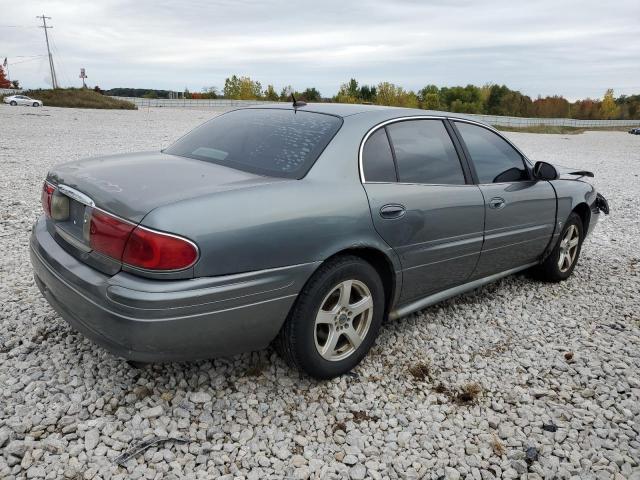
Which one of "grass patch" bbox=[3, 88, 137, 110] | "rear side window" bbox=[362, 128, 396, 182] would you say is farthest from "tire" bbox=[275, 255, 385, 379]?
"grass patch" bbox=[3, 88, 137, 110]

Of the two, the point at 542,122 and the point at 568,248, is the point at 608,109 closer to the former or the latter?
the point at 542,122

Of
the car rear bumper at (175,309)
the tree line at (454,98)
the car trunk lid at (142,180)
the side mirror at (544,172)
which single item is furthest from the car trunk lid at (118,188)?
the tree line at (454,98)

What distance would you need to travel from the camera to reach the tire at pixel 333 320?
248cm

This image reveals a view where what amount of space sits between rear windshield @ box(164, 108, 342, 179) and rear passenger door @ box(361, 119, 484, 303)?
307 mm

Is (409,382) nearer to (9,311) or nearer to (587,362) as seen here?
(587,362)

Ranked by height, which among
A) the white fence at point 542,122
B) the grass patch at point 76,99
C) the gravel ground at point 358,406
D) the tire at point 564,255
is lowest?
the white fence at point 542,122

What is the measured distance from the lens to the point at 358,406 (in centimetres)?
259

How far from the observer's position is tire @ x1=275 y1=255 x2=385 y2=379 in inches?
97.5

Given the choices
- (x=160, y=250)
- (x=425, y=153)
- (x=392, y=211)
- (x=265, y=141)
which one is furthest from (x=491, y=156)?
(x=160, y=250)

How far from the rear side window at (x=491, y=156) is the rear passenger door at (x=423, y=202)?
0.18 meters

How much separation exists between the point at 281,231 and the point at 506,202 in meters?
2.02

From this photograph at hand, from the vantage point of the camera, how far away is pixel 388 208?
8.99 feet

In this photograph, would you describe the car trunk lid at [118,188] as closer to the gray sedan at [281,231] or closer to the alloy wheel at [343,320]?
the gray sedan at [281,231]

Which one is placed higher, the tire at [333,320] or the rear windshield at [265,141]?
the rear windshield at [265,141]
